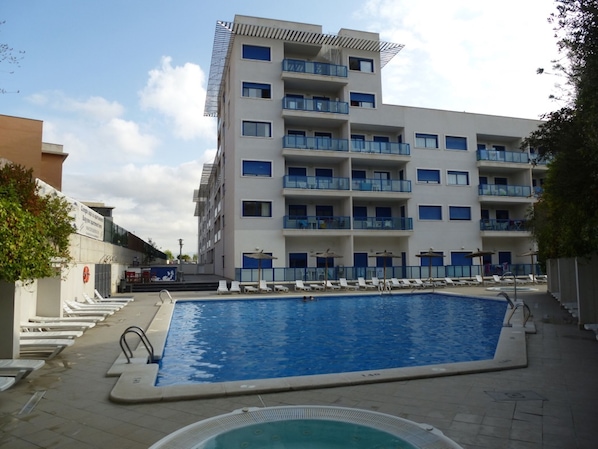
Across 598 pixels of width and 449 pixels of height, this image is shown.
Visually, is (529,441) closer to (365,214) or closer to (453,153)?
(365,214)

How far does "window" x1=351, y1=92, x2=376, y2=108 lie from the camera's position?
101ft

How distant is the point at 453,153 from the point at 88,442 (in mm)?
32176

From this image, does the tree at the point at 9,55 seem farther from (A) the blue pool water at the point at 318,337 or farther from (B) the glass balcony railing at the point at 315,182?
(B) the glass balcony railing at the point at 315,182

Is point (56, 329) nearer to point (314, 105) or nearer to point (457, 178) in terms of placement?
point (314, 105)

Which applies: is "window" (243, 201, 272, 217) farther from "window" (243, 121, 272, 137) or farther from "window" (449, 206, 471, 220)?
"window" (449, 206, 471, 220)

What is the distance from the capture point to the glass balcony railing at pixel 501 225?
32.2 m

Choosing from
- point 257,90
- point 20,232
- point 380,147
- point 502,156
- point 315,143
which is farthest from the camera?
point 502,156

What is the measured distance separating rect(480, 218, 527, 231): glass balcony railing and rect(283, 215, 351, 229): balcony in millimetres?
11013

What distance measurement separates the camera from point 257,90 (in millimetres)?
28484

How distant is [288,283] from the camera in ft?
85.9

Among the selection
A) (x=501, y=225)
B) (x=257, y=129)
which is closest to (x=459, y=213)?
(x=501, y=225)

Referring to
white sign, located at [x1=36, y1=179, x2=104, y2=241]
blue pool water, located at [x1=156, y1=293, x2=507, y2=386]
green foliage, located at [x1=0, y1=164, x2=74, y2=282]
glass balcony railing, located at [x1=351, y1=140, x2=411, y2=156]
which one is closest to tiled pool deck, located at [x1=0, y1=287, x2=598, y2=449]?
green foliage, located at [x1=0, y1=164, x2=74, y2=282]

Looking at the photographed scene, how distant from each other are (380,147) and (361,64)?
20.8ft

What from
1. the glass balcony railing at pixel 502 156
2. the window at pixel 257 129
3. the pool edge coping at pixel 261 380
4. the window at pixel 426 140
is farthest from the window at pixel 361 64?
the pool edge coping at pixel 261 380
